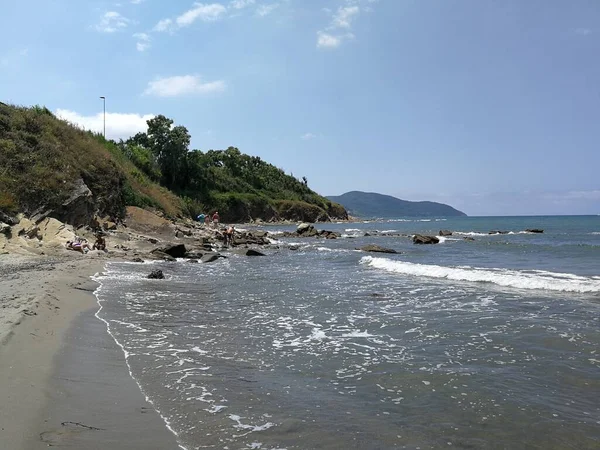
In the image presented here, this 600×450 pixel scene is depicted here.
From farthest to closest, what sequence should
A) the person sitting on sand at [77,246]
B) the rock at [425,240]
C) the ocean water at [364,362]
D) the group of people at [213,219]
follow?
the group of people at [213,219], the rock at [425,240], the person sitting on sand at [77,246], the ocean water at [364,362]

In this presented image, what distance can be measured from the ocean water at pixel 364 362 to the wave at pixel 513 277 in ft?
0.66

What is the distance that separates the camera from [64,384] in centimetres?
532

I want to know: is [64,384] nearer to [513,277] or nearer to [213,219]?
[513,277]

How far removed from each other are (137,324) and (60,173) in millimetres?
20227

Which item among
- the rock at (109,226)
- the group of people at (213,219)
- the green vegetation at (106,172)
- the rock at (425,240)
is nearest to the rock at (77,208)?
the green vegetation at (106,172)

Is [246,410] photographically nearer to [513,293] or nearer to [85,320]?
[85,320]

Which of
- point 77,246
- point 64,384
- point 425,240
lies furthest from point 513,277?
point 425,240

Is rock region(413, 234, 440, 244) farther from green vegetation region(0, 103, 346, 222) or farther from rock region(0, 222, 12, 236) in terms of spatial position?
rock region(0, 222, 12, 236)

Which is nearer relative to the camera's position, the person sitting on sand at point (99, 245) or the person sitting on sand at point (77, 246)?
the person sitting on sand at point (77, 246)

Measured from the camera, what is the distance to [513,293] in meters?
13.8

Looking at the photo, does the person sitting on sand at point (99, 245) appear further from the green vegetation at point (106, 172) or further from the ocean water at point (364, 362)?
the ocean water at point (364, 362)

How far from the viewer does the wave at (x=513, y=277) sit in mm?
14711

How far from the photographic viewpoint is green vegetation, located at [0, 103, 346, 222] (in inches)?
938

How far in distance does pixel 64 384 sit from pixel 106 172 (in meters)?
29.2
